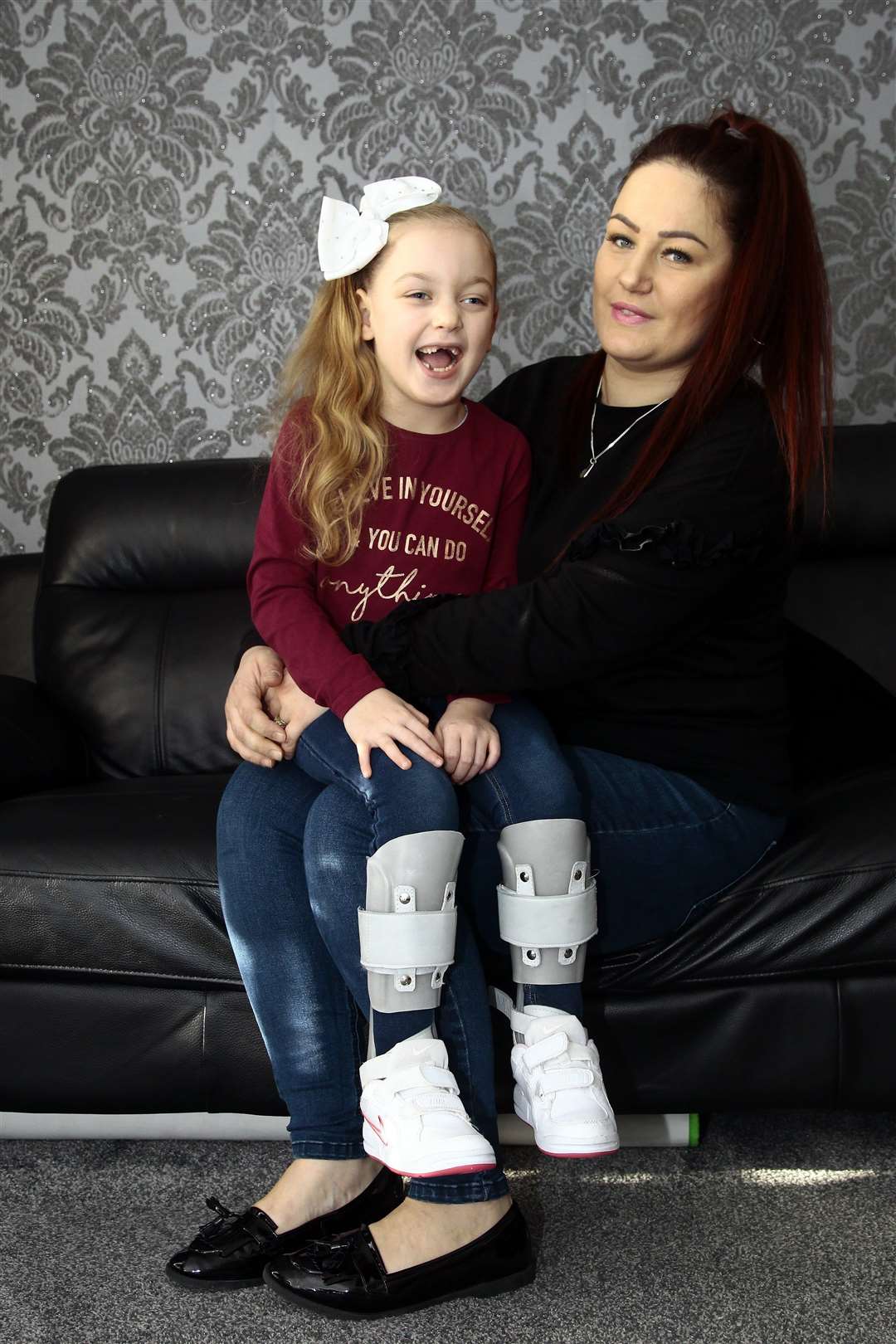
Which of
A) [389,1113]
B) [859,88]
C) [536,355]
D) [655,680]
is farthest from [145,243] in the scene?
[389,1113]

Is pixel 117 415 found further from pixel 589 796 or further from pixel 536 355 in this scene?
pixel 589 796

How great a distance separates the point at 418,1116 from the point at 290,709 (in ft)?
1.61

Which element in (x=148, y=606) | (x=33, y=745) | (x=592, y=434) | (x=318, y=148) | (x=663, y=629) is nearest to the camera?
(x=663, y=629)

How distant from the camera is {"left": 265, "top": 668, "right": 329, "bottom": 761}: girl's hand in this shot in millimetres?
1399

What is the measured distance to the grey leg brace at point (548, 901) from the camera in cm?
125

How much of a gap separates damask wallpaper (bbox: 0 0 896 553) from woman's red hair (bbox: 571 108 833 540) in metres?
1.12

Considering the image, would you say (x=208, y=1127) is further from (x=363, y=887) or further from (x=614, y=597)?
(x=614, y=597)

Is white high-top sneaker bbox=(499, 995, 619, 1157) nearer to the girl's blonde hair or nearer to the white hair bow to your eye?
the girl's blonde hair

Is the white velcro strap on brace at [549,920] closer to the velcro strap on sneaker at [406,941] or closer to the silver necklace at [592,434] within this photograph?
the velcro strap on sneaker at [406,941]

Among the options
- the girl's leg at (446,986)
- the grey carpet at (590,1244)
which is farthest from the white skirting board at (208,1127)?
the girl's leg at (446,986)

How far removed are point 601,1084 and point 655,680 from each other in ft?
1.49

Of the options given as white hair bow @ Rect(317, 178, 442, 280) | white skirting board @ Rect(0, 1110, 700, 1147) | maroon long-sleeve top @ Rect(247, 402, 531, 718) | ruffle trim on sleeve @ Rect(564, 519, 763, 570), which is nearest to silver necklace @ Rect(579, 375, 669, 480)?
maroon long-sleeve top @ Rect(247, 402, 531, 718)

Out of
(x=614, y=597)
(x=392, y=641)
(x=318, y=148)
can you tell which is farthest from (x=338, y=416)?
(x=318, y=148)

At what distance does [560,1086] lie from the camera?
47.5 inches
